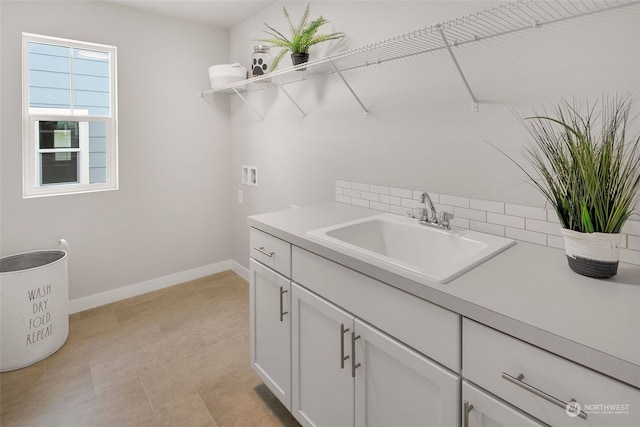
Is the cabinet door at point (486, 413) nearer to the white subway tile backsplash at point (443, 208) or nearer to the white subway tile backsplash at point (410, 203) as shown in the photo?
the white subway tile backsplash at point (443, 208)

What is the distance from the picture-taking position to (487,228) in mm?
1460

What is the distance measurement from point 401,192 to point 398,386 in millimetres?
980

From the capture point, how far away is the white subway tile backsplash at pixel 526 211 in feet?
4.23

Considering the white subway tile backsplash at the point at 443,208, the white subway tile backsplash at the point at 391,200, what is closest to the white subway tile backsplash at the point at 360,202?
the white subway tile backsplash at the point at 391,200

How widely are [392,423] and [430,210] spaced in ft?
2.86

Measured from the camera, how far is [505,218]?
1.40 metres

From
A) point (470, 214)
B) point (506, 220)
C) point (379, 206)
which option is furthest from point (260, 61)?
point (506, 220)

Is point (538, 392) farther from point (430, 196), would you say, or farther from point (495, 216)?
point (430, 196)

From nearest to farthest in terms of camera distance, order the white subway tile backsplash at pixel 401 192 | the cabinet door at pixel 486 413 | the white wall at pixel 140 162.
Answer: the cabinet door at pixel 486 413
the white subway tile backsplash at pixel 401 192
the white wall at pixel 140 162

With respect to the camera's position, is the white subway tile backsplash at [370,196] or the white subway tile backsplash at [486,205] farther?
the white subway tile backsplash at [370,196]

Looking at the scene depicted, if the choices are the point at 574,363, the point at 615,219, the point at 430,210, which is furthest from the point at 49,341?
the point at 615,219

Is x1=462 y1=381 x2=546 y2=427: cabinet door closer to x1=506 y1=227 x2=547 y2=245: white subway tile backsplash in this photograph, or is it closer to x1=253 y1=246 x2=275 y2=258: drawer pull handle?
x1=506 y1=227 x2=547 y2=245: white subway tile backsplash

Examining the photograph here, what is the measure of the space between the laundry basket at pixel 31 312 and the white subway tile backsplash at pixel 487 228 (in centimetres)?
242

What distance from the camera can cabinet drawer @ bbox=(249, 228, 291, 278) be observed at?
151 cm
